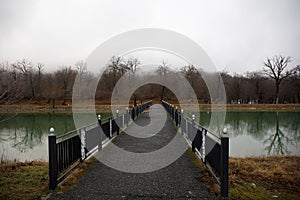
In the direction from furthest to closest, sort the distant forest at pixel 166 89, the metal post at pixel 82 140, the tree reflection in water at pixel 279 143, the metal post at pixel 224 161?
the distant forest at pixel 166 89 → the tree reflection in water at pixel 279 143 → the metal post at pixel 82 140 → the metal post at pixel 224 161

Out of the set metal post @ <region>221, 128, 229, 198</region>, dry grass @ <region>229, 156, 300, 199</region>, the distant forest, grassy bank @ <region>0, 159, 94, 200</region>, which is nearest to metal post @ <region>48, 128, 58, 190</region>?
grassy bank @ <region>0, 159, 94, 200</region>

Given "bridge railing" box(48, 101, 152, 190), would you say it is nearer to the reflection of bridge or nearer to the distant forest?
the reflection of bridge

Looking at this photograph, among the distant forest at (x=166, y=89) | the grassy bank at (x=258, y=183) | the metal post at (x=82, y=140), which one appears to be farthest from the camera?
the distant forest at (x=166, y=89)

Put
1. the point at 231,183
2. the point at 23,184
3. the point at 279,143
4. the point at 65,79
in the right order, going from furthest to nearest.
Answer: the point at 65,79
the point at 279,143
the point at 231,183
the point at 23,184

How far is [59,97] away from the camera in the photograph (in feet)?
156

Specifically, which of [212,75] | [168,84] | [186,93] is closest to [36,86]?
[168,84]

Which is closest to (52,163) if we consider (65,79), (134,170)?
(134,170)

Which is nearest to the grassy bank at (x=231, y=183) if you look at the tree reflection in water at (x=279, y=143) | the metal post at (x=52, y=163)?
the metal post at (x=52, y=163)

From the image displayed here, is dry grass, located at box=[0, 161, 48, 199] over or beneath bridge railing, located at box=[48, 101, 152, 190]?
beneath

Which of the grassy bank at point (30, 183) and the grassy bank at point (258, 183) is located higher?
the grassy bank at point (30, 183)

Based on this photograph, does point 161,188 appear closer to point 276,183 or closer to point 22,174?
point 276,183

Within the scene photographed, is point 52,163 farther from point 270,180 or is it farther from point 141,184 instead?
point 270,180

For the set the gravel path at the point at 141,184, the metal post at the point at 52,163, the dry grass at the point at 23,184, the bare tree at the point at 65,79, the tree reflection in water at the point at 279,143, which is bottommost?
Answer: the tree reflection in water at the point at 279,143

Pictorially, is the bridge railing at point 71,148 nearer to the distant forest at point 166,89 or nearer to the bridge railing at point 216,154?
the bridge railing at point 216,154
